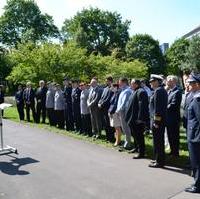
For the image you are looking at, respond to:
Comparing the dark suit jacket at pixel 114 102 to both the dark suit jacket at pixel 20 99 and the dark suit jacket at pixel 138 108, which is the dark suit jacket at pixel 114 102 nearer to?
the dark suit jacket at pixel 138 108

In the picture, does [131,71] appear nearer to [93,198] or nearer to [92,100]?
[92,100]

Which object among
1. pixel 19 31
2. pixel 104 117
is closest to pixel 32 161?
pixel 104 117

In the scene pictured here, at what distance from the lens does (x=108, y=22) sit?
247ft

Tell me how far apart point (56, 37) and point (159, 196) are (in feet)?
225

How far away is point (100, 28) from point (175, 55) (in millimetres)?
14100

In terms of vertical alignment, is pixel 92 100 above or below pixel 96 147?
above

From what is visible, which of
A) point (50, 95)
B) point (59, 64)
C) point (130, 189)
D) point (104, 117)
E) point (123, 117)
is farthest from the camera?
point (59, 64)

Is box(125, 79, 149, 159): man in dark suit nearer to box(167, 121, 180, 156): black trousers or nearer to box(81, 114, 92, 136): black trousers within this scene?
box(167, 121, 180, 156): black trousers

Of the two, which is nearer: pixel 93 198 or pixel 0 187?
pixel 93 198

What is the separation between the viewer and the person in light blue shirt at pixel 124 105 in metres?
12.7

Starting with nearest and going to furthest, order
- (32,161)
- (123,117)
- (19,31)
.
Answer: (32,161), (123,117), (19,31)

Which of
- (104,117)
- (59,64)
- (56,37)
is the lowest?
(104,117)

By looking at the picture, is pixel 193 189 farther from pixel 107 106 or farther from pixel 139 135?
pixel 107 106

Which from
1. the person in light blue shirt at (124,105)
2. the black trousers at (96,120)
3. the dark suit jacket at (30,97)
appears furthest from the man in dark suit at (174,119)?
the dark suit jacket at (30,97)
